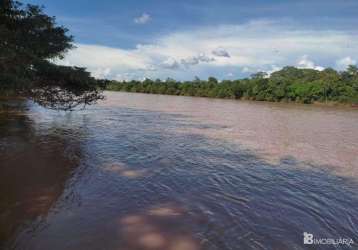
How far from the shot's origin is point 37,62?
1076cm

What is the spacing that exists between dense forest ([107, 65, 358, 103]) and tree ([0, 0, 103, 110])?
46.9m

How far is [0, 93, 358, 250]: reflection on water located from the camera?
5262 millimetres

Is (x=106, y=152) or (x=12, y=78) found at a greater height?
(x=12, y=78)

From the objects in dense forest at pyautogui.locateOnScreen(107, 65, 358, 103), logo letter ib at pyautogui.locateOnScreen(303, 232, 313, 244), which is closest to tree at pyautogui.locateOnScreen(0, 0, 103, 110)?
logo letter ib at pyautogui.locateOnScreen(303, 232, 313, 244)

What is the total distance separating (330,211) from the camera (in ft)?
22.3

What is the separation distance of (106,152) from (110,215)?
5.63 meters

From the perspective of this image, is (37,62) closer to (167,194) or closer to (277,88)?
(167,194)

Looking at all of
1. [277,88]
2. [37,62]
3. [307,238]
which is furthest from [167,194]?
[277,88]

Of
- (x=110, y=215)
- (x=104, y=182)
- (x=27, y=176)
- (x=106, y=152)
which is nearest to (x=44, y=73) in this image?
(x=106, y=152)

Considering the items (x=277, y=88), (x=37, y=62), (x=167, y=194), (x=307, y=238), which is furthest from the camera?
(x=277, y=88)

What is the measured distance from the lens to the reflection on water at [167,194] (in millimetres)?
5262

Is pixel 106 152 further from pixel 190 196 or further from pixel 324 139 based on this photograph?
pixel 324 139

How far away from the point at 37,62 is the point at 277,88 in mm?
60003

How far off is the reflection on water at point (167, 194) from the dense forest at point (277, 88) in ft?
163
